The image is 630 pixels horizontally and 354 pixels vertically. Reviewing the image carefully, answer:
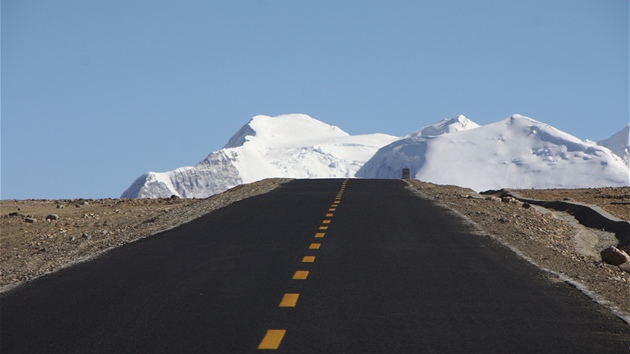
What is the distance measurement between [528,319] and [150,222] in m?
16.8

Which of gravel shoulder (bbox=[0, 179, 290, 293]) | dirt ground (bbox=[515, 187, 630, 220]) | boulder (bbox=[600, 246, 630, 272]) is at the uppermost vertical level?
dirt ground (bbox=[515, 187, 630, 220])

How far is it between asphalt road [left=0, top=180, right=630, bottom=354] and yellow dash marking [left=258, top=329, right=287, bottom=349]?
0.03 metres

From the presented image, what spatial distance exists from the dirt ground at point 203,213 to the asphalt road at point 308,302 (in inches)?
24.6

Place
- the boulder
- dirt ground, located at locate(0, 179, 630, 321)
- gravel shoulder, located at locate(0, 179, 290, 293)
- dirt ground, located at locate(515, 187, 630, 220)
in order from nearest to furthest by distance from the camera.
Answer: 1. dirt ground, located at locate(0, 179, 630, 321)
2. gravel shoulder, located at locate(0, 179, 290, 293)
3. the boulder
4. dirt ground, located at locate(515, 187, 630, 220)

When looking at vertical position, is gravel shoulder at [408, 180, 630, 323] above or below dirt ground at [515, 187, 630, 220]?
below

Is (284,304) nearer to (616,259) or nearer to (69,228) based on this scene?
(616,259)

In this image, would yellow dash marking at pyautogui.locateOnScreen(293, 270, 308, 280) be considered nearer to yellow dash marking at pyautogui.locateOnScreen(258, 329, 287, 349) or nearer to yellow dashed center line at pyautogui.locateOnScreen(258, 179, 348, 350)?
yellow dashed center line at pyautogui.locateOnScreen(258, 179, 348, 350)

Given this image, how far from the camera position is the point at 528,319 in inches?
391

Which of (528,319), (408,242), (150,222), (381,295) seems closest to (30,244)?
(150,222)

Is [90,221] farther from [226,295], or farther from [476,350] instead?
[476,350]

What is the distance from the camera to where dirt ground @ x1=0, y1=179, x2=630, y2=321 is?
46.4 feet

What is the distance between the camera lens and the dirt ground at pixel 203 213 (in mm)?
14133

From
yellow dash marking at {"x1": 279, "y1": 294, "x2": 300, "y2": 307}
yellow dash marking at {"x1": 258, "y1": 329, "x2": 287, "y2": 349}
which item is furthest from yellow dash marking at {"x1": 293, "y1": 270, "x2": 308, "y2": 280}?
yellow dash marking at {"x1": 258, "y1": 329, "x2": 287, "y2": 349}

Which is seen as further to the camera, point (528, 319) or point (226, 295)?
point (226, 295)
